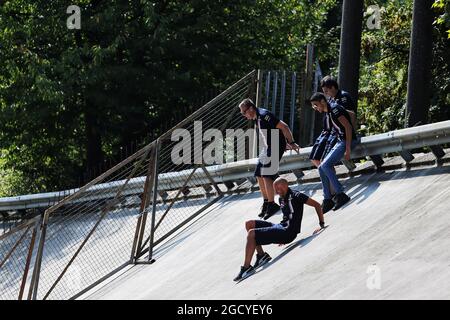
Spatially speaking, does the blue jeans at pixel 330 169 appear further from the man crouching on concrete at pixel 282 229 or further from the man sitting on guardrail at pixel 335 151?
the man crouching on concrete at pixel 282 229

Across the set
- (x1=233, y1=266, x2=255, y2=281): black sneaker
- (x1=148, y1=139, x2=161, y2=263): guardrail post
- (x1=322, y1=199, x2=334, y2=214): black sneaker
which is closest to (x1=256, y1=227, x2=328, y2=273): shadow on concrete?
(x1=233, y1=266, x2=255, y2=281): black sneaker

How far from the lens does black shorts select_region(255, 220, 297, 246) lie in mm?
13133

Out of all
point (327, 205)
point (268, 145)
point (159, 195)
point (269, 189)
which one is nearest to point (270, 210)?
point (269, 189)

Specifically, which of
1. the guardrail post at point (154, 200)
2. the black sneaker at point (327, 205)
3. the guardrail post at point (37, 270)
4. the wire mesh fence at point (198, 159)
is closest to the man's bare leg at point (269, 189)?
the black sneaker at point (327, 205)

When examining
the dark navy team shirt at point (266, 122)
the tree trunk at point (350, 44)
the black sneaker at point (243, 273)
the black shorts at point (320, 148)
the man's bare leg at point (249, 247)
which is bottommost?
the black sneaker at point (243, 273)

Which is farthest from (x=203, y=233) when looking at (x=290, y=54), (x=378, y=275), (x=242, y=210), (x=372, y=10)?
(x=290, y=54)

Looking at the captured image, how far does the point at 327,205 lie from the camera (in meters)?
14.1

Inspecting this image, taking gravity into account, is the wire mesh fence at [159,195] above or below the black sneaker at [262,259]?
above

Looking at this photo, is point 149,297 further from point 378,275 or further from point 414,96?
point 414,96

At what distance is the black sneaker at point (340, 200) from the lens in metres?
14.1

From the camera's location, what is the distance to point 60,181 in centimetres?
2572

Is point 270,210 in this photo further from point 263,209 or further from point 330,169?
point 330,169

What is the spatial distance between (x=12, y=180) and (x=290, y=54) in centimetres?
744

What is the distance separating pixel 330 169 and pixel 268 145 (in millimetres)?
1528
